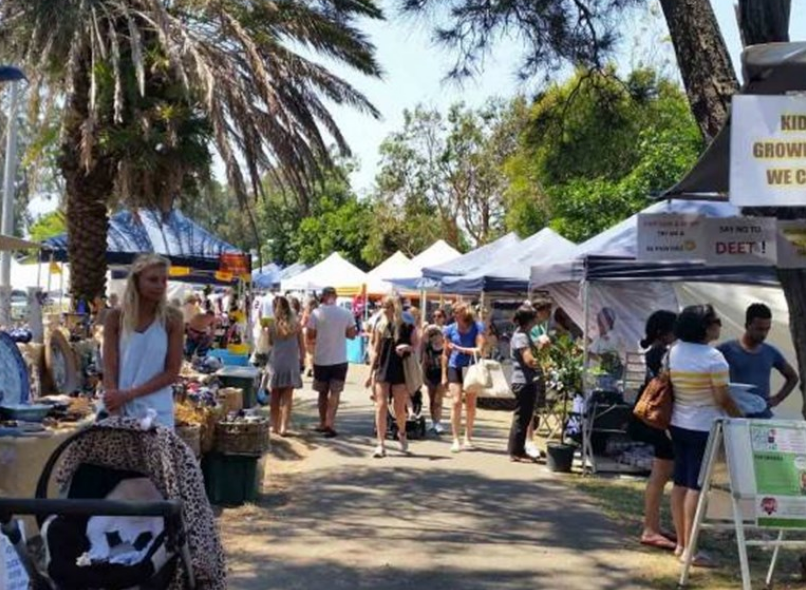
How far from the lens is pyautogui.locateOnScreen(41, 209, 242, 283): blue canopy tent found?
1744 centimetres

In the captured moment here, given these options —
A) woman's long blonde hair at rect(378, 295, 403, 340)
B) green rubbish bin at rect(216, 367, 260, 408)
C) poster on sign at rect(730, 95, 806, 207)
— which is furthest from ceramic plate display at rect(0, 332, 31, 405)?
poster on sign at rect(730, 95, 806, 207)

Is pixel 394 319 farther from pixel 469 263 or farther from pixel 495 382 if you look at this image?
pixel 469 263

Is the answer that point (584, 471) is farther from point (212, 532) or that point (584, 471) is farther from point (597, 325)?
point (212, 532)

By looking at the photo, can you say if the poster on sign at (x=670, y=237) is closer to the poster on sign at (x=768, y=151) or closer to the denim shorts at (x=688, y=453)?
the denim shorts at (x=688, y=453)

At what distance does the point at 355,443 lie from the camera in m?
12.8

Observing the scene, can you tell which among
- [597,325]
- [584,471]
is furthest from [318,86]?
[584,471]

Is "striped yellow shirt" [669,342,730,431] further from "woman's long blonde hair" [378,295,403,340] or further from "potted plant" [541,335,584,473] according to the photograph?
"woman's long blonde hair" [378,295,403,340]

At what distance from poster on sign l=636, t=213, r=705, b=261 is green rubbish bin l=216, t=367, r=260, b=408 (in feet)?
18.9

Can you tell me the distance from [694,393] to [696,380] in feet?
0.34

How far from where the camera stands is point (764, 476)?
247 inches

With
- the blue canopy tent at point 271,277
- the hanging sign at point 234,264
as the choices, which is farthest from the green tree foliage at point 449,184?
the hanging sign at point 234,264

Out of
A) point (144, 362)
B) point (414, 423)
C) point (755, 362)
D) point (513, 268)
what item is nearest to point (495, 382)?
point (414, 423)

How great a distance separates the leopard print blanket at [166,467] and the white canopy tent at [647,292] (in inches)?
288

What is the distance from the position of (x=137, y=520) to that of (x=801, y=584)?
445 cm
